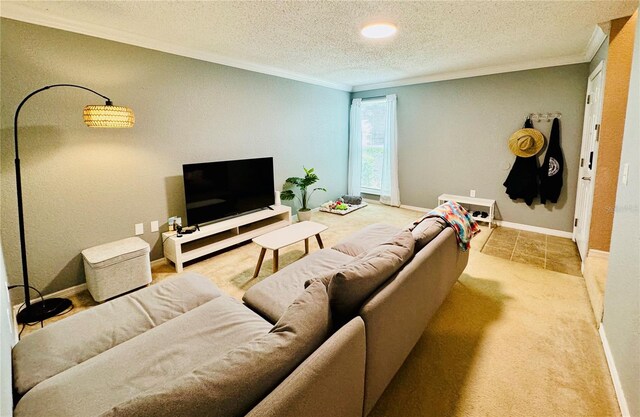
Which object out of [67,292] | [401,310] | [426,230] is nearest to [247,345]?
[401,310]

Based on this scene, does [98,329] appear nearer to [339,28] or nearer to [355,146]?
[339,28]

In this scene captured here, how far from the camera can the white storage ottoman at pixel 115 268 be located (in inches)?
102

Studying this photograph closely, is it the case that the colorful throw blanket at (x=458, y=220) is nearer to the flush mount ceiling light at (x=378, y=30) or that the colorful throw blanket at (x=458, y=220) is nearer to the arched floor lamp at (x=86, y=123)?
the flush mount ceiling light at (x=378, y=30)

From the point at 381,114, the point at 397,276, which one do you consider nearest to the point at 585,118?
the point at 381,114

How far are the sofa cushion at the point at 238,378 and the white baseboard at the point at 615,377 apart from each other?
5.36ft

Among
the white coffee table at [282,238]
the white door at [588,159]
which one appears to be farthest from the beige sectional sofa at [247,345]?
the white door at [588,159]

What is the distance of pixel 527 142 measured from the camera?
4.21 m

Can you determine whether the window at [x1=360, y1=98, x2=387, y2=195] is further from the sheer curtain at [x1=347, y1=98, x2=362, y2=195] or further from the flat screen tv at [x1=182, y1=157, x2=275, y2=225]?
the flat screen tv at [x1=182, y1=157, x2=275, y2=225]

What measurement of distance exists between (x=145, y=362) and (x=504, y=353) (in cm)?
212

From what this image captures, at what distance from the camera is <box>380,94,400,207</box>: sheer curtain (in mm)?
5578

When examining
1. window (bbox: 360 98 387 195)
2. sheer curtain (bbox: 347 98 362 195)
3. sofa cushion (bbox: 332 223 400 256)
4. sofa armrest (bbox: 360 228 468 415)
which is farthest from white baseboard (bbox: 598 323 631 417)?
sheer curtain (bbox: 347 98 362 195)

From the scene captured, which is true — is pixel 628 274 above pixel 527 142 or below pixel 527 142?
below

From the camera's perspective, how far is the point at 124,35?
112 inches

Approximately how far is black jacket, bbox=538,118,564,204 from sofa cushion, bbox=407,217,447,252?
2.88 m
